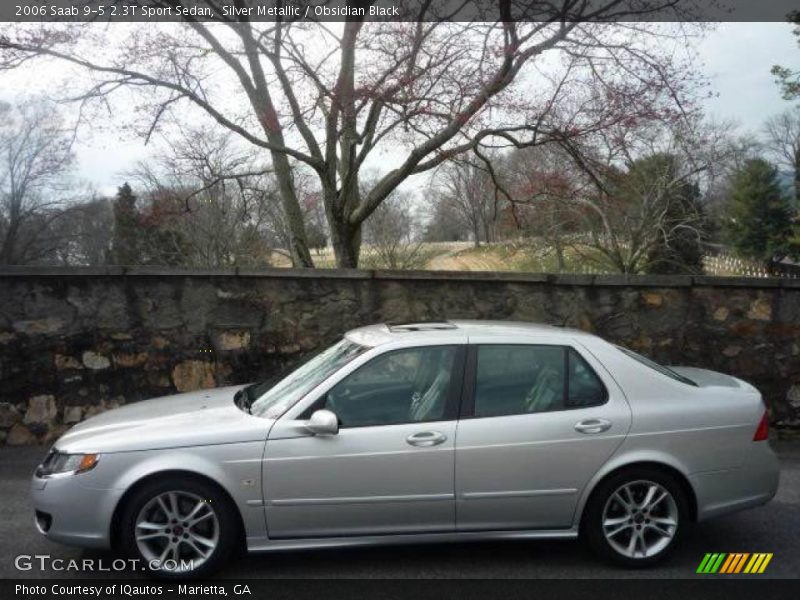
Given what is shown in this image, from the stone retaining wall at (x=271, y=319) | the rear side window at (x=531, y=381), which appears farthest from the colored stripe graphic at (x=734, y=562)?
the stone retaining wall at (x=271, y=319)

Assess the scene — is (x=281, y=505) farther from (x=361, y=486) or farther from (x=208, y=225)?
(x=208, y=225)

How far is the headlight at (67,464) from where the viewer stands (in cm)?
400

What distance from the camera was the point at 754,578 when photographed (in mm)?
4082

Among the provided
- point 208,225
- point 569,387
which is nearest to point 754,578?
point 569,387

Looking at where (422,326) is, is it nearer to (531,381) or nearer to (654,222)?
(531,381)

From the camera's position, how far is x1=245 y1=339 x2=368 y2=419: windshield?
430cm

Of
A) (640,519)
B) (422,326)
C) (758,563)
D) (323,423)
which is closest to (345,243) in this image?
(422,326)

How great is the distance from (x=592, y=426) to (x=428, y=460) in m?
0.94

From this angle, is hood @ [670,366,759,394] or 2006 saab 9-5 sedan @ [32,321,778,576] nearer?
2006 saab 9-5 sedan @ [32,321,778,576]

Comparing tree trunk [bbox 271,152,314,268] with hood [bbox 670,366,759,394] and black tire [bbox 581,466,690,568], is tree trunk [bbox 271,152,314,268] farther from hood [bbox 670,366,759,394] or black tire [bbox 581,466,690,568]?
black tire [bbox 581,466,690,568]

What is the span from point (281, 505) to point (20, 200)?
1183 inches

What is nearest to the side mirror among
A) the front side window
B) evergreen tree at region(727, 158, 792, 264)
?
the front side window

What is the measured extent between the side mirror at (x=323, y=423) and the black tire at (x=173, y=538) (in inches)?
23.3

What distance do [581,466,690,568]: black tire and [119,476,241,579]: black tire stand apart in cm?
195
